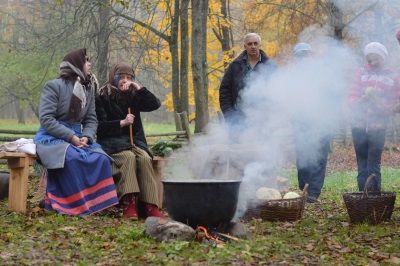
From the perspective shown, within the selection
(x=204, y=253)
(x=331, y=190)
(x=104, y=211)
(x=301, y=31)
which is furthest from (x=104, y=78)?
(x=204, y=253)

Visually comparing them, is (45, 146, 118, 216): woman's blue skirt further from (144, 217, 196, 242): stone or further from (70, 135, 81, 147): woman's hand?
(144, 217, 196, 242): stone

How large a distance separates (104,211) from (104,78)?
7187 millimetres

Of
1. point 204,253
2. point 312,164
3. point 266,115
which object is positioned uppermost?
point 266,115

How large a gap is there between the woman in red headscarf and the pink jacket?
2755 mm

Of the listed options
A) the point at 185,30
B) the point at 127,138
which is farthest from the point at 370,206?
the point at 185,30

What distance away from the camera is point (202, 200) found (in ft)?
14.7

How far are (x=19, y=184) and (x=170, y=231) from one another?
2192mm

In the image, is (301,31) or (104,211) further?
(301,31)

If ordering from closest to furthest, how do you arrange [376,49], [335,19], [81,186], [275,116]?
[81,186] < [376,49] < [275,116] < [335,19]

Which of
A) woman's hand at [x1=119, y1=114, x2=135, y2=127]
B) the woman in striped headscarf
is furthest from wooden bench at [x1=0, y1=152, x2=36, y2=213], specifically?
woman's hand at [x1=119, y1=114, x2=135, y2=127]

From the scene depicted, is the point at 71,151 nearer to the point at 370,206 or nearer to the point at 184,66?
the point at 370,206

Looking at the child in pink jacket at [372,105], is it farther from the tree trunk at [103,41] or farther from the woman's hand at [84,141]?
the tree trunk at [103,41]

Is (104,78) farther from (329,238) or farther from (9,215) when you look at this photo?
(329,238)

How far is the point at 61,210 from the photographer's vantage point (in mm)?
5609
